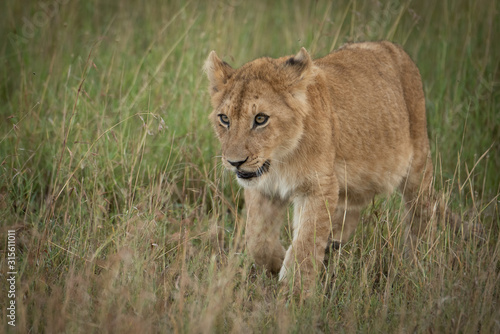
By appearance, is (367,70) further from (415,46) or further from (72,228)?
(415,46)

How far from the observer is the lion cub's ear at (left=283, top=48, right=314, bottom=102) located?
14.8 feet

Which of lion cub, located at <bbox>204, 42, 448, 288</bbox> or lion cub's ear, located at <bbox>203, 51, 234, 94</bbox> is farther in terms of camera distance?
lion cub's ear, located at <bbox>203, 51, 234, 94</bbox>

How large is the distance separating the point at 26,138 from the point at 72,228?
1792 mm

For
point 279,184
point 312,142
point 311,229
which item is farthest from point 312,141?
point 311,229

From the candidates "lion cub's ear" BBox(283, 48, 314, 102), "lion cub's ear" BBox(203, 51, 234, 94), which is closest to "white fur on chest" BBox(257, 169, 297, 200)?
"lion cub's ear" BBox(283, 48, 314, 102)

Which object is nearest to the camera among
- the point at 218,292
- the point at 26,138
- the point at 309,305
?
the point at 218,292

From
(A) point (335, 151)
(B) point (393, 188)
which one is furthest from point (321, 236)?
(B) point (393, 188)

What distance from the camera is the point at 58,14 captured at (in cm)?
823

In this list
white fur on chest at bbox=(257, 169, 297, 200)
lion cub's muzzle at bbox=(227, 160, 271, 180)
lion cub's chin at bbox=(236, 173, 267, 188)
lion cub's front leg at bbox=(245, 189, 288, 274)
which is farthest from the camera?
lion cub's front leg at bbox=(245, 189, 288, 274)

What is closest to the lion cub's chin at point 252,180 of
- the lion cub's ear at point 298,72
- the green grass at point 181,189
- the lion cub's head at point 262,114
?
the lion cub's head at point 262,114

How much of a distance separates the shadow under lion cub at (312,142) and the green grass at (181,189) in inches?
8.9

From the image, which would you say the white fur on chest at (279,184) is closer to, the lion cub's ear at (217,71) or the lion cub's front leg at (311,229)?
the lion cub's front leg at (311,229)

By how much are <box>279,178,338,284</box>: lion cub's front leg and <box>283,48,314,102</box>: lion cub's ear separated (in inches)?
26.5

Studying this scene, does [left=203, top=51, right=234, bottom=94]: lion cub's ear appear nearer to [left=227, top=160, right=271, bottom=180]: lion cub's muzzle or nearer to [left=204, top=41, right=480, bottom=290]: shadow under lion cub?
[left=204, top=41, right=480, bottom=290]: shadow under lion cub
